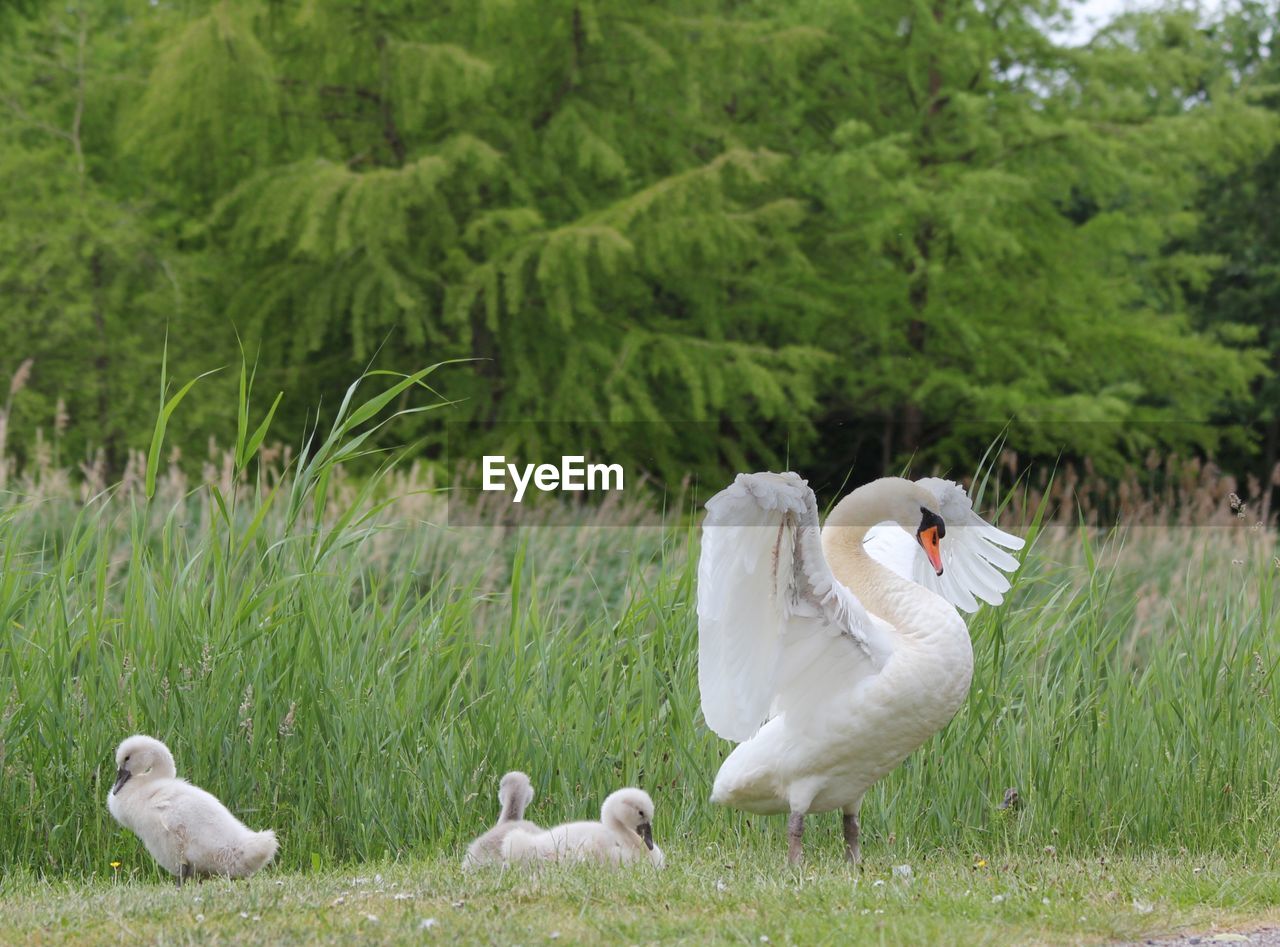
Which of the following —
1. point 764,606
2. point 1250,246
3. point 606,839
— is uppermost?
point 1250,246

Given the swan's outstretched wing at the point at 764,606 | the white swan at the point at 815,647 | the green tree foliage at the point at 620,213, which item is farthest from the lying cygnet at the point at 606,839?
the green tree foliage at the point at 620,213

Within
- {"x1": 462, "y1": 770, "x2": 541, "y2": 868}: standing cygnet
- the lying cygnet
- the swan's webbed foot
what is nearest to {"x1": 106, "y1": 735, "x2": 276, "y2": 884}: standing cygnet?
{"x1": 462, "y1": 770, "x2": 541, "y2": 868}: standing cygnet

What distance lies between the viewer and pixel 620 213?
16797mm

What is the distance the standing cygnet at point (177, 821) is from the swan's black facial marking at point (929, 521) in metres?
2.59

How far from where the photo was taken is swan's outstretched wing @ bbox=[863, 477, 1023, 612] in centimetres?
610

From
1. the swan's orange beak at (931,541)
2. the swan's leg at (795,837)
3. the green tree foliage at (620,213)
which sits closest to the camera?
the swan's leg at (795,837)

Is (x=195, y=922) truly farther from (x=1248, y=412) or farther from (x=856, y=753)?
(x=1248, y=412)

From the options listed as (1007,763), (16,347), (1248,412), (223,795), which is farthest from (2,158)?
(1248,412)

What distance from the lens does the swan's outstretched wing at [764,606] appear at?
478 centimetres

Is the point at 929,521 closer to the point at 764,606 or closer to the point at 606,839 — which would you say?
the point at 764,606

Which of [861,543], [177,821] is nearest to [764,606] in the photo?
[861,543]

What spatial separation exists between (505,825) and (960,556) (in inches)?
84.4

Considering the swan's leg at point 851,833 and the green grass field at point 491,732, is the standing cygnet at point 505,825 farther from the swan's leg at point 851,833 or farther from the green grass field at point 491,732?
the swan's leg at point 851,833

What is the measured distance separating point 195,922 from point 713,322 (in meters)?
14.7
